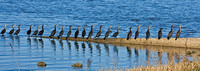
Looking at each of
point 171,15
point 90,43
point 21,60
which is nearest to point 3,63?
point 21,60

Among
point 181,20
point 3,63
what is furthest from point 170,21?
point 3,63

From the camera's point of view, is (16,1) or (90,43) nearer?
(90,43)

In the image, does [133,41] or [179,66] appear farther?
[133,41]

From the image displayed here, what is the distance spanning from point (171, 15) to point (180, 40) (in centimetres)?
3460

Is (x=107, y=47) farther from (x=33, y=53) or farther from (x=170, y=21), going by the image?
(x=170, y=21)

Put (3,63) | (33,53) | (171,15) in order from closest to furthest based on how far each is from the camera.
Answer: (3,63) < (33,53) < (171,15)

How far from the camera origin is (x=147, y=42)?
22922 millimetres

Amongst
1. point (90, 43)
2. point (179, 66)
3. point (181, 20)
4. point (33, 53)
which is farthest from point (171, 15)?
point (179, 66)

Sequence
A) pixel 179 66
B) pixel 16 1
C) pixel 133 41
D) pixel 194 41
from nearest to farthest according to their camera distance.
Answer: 1. pixel 179 66
2. pixel 194 41
3. pixel 133 41
4. pixel 16 1

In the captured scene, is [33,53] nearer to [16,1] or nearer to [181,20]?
[181,20]

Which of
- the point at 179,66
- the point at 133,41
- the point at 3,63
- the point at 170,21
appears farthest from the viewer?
the point at 170,21

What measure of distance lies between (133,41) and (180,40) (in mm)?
2566

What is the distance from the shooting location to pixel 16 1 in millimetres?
79375

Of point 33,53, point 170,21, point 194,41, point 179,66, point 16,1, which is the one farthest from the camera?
point 16,1
